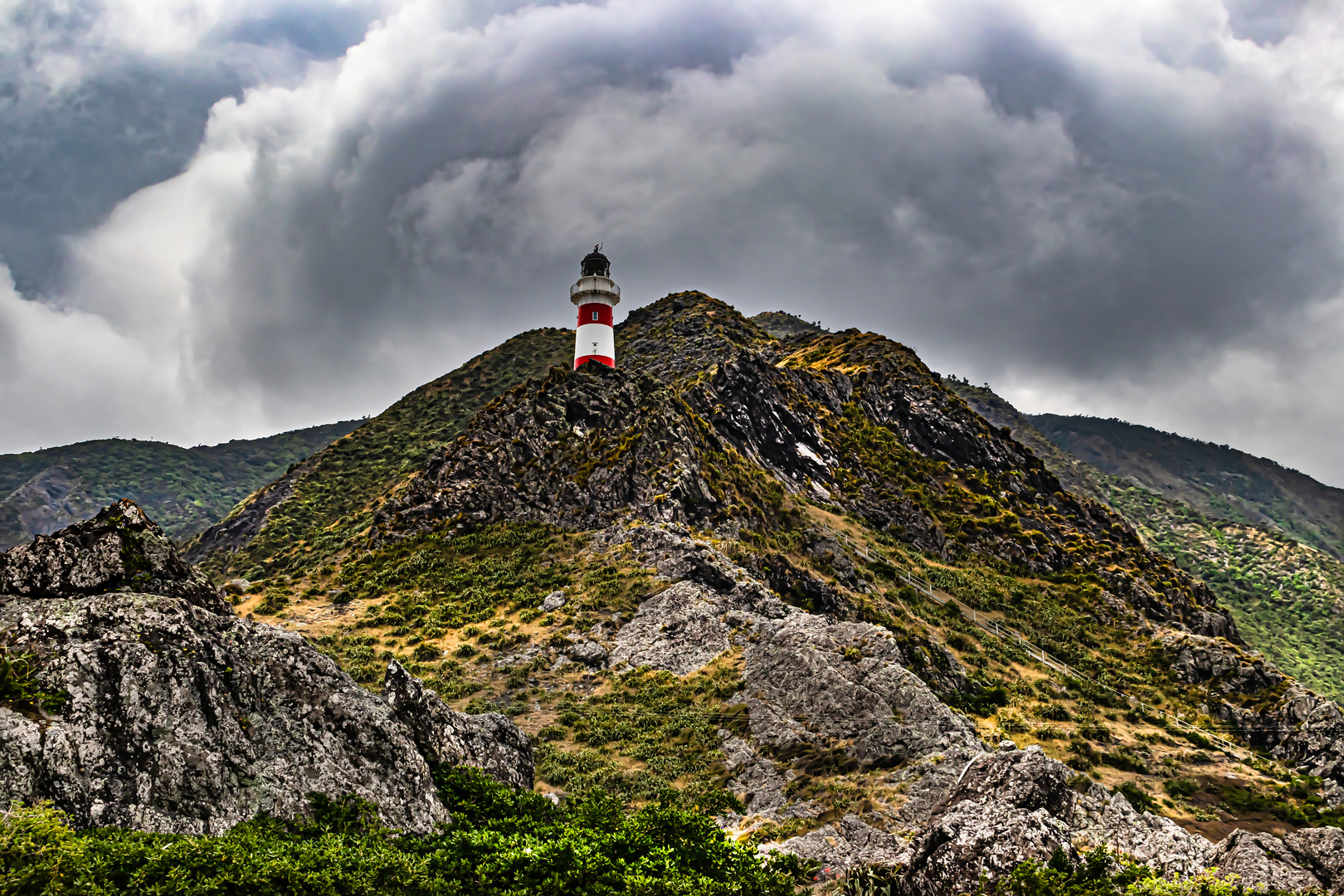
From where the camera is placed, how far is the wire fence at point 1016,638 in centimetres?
4262

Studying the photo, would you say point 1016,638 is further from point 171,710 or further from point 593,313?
point 171,710

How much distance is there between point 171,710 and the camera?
1242cm

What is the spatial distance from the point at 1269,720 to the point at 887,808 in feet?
130

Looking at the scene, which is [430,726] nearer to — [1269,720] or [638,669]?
[638,669]

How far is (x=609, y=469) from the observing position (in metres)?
49.8

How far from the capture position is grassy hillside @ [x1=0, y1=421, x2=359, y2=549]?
11219 centimetres

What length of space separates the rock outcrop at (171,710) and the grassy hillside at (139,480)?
10665cm

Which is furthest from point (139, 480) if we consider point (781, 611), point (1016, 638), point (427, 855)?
point (427, 855)

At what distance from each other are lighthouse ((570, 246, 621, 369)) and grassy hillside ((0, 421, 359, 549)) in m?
72.2

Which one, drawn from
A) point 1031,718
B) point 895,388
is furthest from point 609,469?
point 895,388

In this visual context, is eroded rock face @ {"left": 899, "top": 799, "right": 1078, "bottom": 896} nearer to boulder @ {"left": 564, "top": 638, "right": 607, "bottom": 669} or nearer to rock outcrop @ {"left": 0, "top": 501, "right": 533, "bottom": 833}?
rock outcrop @ {"left": 0, "top": 501, "right": 533, "bottom": 833}

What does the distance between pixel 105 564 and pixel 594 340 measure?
56563mm

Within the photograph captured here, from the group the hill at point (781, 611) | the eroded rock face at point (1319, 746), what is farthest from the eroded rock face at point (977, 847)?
the eroded rock face at point (1319, 746)

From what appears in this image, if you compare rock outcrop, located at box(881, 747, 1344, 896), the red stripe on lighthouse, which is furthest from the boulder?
the red stripe on lighthouse
